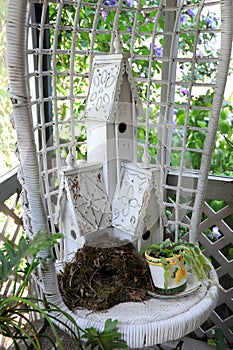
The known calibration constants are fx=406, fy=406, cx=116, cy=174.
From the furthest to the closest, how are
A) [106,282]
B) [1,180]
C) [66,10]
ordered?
[66,10], [1,180], [106,282]

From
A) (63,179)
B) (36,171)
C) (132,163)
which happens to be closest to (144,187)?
(132,163)

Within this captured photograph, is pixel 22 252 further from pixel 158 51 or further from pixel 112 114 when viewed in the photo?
pixel 158 51

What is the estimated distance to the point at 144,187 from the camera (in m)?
1.17

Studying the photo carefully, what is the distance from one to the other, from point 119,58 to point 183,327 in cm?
74

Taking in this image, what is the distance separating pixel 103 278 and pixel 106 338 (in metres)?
0.25

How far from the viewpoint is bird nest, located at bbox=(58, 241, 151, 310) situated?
1096 mm

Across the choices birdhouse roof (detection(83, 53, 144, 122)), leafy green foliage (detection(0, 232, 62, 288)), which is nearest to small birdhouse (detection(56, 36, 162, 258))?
birdhouse roof (detection(83, 53, 144, 122))

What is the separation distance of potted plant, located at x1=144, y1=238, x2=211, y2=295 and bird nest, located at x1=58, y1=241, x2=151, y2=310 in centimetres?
5

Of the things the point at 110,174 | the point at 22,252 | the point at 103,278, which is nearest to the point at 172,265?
the point at 103,278

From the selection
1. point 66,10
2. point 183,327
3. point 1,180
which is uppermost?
point 66,10

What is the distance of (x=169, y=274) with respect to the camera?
1110mm

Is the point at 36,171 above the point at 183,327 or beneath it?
above

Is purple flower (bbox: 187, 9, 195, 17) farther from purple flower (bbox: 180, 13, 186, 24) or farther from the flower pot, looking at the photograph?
the flower pot

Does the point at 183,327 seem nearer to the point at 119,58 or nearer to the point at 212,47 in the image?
the point at 119,58
